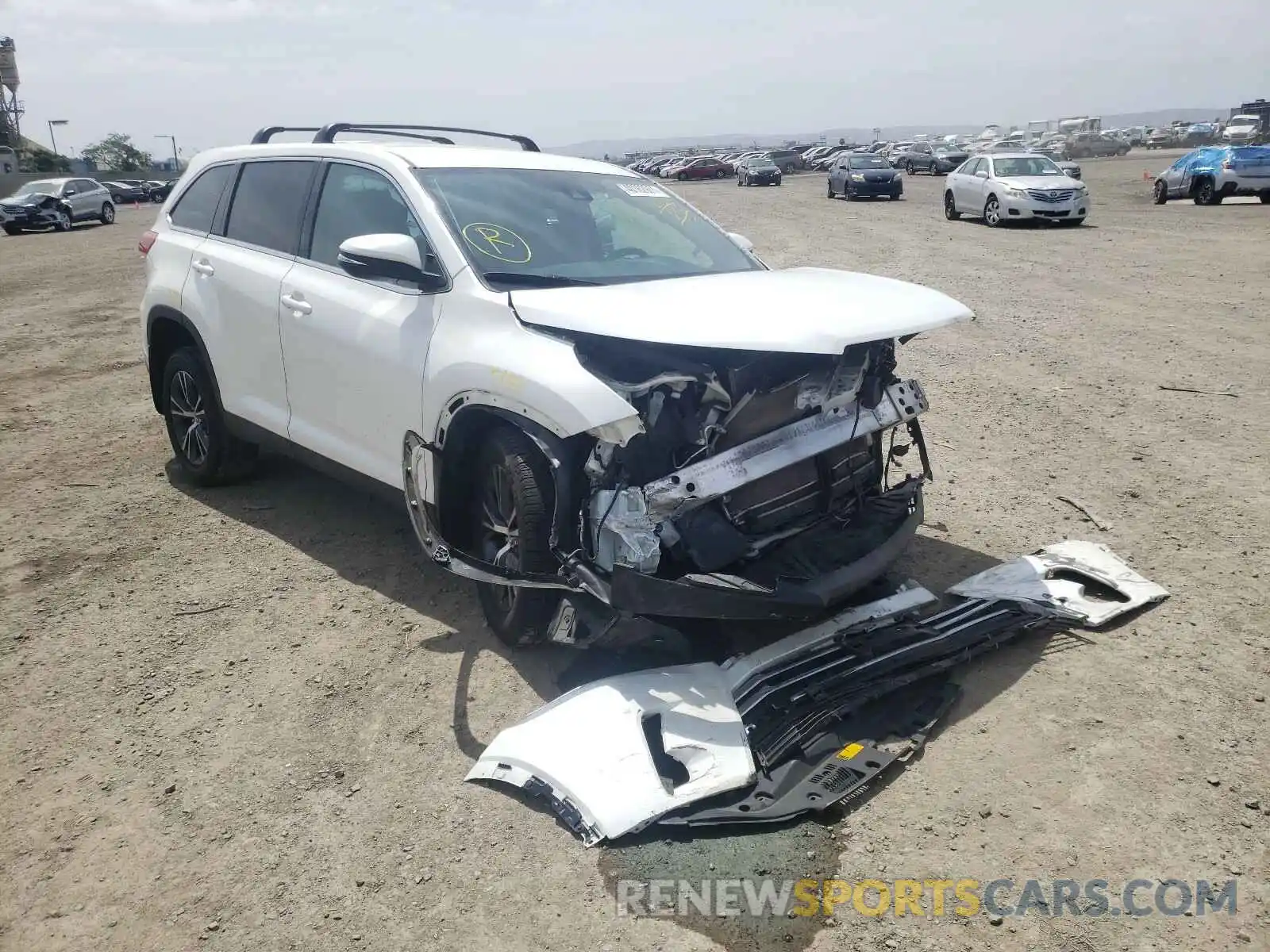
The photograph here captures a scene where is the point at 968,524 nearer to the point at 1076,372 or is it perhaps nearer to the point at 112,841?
the point at 1076,372

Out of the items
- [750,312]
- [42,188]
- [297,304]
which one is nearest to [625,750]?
[750,312]

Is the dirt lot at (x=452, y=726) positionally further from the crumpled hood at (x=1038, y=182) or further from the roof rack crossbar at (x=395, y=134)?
the crumpled hood at (x=1038, y=182)

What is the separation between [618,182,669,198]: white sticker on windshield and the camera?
201 inches

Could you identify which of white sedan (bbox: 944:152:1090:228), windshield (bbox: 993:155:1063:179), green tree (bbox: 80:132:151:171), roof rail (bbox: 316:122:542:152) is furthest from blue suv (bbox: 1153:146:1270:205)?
green tree (bbox: 80:132:151:171)

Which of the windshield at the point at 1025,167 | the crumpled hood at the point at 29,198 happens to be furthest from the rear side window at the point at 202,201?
the crumpled hood at the point at 29,198

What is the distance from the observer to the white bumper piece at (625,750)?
3.02 m

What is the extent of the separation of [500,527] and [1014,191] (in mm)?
18129

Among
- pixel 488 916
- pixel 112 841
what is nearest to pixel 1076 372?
pixel 488 916

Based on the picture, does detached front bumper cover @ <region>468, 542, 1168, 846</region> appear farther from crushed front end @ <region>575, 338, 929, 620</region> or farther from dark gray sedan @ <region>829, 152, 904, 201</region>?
dark gray sedan @ <region>829, 152, 904, 201</region>

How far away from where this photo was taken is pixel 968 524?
17.1 feet

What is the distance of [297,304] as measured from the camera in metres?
4.77

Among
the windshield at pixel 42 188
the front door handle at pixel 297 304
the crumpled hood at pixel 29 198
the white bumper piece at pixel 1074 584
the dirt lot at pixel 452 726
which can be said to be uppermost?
the windshield at pixel 42 188

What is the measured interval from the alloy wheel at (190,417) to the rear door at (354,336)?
1274 mm

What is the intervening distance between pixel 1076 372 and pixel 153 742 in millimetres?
6970
